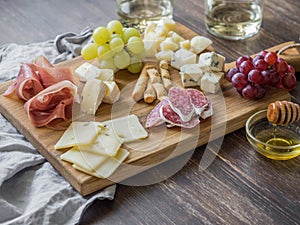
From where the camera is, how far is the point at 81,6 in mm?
2133

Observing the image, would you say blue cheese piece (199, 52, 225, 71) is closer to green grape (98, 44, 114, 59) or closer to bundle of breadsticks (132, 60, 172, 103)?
bundle of breadsticks (132, 60, 172, 103)

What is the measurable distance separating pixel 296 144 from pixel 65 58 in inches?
27.2

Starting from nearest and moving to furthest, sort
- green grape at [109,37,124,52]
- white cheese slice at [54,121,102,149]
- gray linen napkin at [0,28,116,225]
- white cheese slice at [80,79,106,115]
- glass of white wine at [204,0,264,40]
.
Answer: gray linen napkin at [0,28,116,225]
white cheese slice at [54,121,102,149]
white cheese slice at [80,79,106,115]
green grape at [109,37,124,52]
glass of white wine at [204,0,264,40]

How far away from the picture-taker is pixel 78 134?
4.83 ft

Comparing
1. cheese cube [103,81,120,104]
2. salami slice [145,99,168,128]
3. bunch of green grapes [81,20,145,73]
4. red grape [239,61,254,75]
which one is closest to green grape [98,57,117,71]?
bunch of green grapes [81,20,145,73]

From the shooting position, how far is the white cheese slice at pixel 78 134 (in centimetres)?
144

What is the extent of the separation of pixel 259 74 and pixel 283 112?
123mm

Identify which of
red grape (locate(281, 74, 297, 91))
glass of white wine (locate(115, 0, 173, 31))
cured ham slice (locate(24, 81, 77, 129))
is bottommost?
red grape (locate(281, 74, 297, 91))

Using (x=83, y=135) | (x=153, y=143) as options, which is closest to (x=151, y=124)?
(x=153, y=143)

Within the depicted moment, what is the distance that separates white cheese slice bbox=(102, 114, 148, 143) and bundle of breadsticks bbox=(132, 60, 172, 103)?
9 centimetres

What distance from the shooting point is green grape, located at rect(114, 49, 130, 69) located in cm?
170

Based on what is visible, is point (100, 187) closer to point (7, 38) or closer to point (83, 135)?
point (83, 135)

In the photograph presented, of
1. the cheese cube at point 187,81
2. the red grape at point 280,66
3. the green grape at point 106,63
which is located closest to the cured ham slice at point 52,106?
the green grape at point 106,63

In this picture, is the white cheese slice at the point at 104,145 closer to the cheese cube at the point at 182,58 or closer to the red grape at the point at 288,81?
the cheese cube at the point at 182,58
